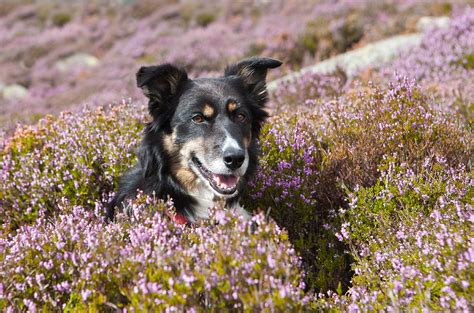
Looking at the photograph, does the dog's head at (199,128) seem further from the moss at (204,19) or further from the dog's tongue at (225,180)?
the moss at (204,19)

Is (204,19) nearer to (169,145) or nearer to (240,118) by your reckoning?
(240,118)

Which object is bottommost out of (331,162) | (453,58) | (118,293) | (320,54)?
(320,54)

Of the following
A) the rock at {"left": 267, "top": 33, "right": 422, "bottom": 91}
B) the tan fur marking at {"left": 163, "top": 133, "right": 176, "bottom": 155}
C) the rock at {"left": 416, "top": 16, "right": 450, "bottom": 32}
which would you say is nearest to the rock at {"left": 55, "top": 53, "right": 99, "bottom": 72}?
the rock at {"left": 267, "top": 33, "right": 422, "bottom": 91}

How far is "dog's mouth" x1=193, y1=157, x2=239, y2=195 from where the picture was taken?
12.7ft

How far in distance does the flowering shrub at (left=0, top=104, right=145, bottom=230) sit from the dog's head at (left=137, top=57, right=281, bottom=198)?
105cm

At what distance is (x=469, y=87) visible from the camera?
7562 millimetres

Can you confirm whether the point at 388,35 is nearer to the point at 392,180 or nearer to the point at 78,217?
the point at 392,180

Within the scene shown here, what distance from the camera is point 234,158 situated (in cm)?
365

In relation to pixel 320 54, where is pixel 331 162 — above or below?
above

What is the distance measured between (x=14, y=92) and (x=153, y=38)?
6.87 m

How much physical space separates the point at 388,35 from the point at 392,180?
39.3 feet

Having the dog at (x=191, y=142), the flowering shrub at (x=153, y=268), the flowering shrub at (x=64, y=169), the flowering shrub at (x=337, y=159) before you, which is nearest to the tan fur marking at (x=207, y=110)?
the dog at (x=191, y=142)

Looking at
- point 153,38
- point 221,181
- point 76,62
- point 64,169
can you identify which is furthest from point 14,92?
point 221,181

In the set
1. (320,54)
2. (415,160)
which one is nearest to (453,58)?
(320,54)
